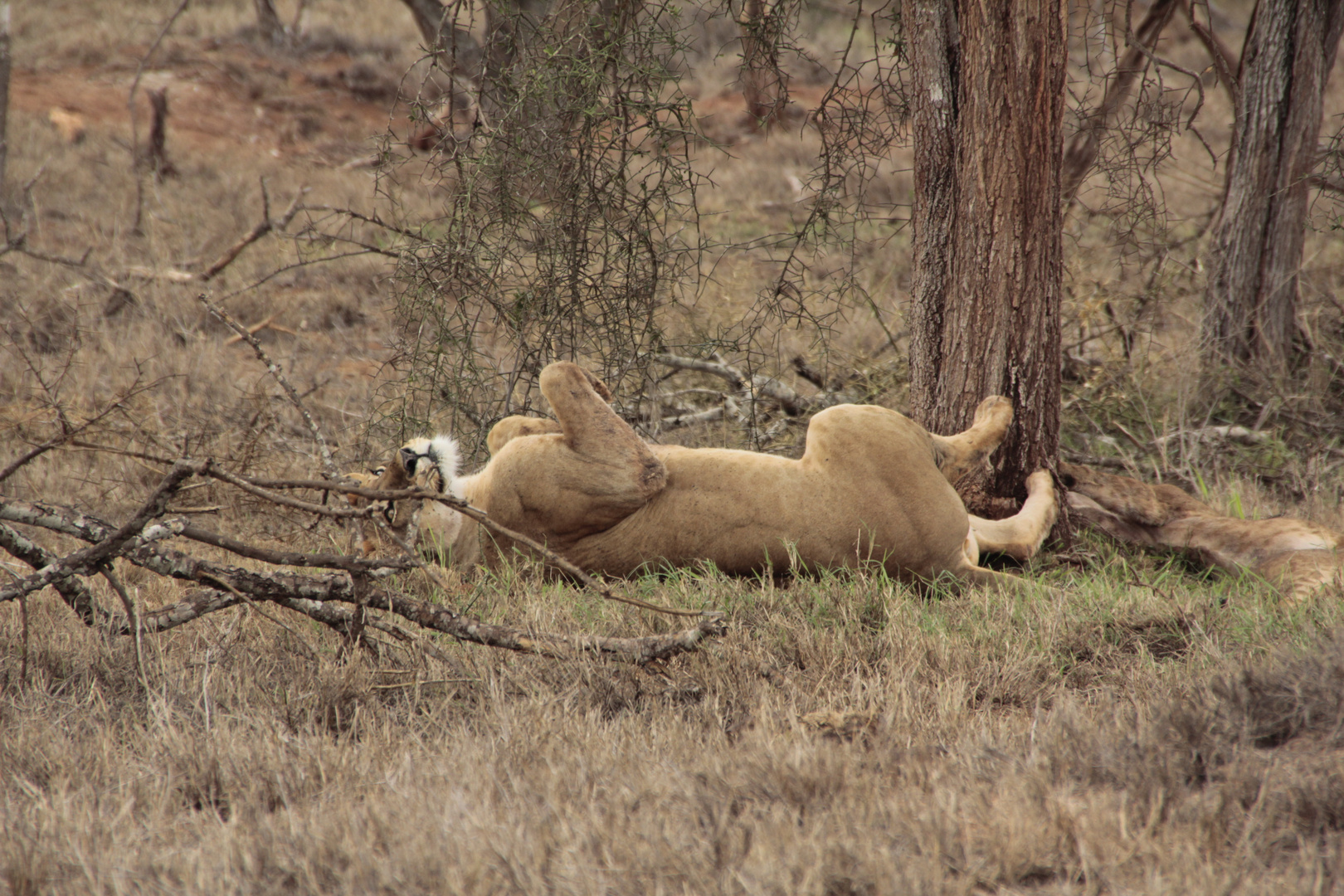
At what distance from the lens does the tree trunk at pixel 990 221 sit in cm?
398

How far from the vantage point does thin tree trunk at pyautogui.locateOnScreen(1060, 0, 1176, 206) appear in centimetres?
517

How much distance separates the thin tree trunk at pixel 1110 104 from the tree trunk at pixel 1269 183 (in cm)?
55

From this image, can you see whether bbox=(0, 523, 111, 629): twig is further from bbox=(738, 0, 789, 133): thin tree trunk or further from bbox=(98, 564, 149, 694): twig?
bbox=(738, 0, 789, 133): thin tree trunk


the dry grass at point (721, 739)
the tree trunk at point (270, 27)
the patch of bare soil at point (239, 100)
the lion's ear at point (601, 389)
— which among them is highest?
the tree trunk at point (270, 27)

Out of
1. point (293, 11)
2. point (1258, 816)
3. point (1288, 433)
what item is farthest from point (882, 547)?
point (293, 11)

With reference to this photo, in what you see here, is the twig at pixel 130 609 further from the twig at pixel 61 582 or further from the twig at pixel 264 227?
the twig at pixel 264 227

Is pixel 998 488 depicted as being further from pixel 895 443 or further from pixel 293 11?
pixel 293 11

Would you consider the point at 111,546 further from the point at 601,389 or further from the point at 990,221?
the point at 990,221

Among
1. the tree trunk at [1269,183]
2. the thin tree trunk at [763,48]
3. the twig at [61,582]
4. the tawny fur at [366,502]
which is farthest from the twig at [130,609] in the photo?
the tree trunk at [1269,183]

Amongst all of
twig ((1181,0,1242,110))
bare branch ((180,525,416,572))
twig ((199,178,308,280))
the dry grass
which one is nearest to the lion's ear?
the dry grass

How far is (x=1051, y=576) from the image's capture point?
13.6ft

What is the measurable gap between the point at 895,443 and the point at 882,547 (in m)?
0.42

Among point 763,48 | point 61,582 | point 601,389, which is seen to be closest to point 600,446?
point 601,389

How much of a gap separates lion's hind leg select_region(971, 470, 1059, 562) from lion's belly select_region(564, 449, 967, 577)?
1.06ft
